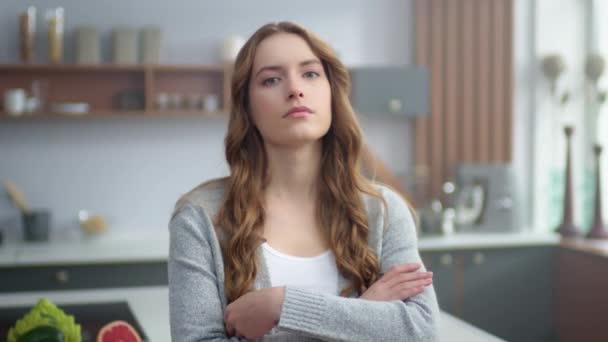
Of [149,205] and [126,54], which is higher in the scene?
[126,54]

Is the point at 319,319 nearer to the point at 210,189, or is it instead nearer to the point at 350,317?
the point at 350,317

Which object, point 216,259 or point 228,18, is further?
point 228,18

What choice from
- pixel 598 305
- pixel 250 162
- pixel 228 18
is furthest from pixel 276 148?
pixel 228 18

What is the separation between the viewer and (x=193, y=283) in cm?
148

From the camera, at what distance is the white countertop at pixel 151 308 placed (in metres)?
1.83

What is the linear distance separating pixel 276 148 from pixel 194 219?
0.68 ft

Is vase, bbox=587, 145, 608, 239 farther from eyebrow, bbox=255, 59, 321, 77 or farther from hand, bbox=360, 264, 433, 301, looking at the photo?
eyebrow, bbox=255, 59, 321, 77

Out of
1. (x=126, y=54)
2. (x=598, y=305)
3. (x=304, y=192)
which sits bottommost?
(x=598, y=305)

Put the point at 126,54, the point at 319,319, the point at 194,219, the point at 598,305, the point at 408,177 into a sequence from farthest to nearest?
the point at 408,177 → the point at 126,54 → the point at 598,305 → the point at 194,219 → the point at 319,319

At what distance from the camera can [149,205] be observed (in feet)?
14.0

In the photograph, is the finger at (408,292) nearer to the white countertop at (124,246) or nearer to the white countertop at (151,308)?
the white countertop at (151,308)

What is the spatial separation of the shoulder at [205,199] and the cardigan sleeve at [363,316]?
A: 9.6 inches

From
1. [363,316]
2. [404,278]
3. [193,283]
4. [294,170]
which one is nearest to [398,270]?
[404,278]

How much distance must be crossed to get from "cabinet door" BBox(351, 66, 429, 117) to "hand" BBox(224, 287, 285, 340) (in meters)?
2.83
